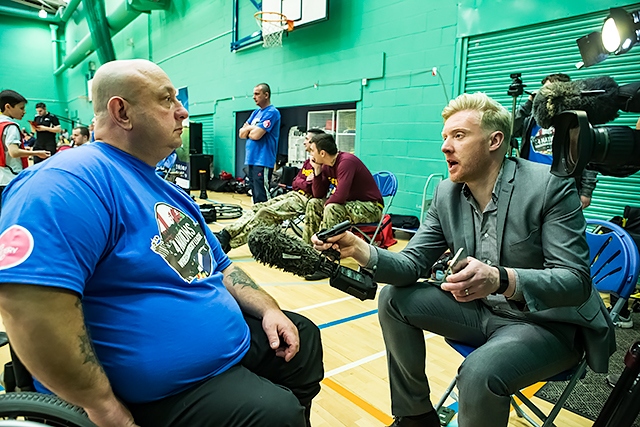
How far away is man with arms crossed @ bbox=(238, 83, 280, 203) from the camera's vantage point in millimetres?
4926

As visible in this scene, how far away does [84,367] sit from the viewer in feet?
2.58

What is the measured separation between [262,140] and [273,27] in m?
2.79

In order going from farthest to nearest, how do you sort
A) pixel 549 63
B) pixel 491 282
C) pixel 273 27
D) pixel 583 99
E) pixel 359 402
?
pixel 273 27
pixel 549 63
pixel 359 402
pixel 583 99
pixel 491 282

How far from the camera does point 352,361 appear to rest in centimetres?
221

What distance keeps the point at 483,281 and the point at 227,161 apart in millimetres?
8620

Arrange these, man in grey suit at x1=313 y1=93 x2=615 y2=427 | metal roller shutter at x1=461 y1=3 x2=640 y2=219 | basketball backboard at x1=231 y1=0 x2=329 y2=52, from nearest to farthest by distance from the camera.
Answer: man in grey suit at x1=313 y1=93 x2=615 y2=427
metal roller shutter at x1=461 y1=3 x2=640 y2=219
basketball backboard at x1=231 y1=0 x2=329 y2=52

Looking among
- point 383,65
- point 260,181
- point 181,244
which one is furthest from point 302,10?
point 181,244

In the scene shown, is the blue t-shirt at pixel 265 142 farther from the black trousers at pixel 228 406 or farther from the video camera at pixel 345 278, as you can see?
the black trousers at pixel 228 406

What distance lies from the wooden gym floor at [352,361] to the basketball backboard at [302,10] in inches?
167

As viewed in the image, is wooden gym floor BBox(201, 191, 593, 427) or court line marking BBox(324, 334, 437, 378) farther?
court line marking BBox(324, 334, 437, 378)

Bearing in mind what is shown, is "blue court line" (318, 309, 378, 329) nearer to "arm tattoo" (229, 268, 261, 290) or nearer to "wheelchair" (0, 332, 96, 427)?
"arm tattoo" (229, 268, 261, 290)

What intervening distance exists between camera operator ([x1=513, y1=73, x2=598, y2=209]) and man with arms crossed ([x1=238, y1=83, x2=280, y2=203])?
2.61m

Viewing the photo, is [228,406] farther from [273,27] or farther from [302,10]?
[273,27]

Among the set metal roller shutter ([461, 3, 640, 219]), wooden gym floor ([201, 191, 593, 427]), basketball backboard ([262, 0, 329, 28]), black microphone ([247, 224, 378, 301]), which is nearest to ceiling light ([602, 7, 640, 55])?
metal roller shutter ([461, 3, 640, 219])
